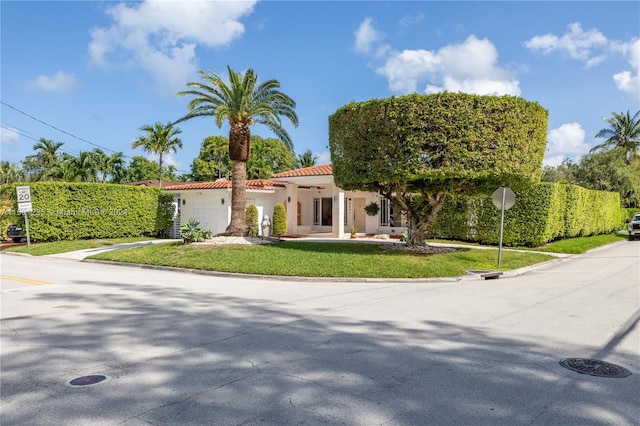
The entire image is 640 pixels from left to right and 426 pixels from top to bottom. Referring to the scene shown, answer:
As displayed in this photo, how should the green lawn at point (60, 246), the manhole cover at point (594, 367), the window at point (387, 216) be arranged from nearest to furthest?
the manhole cover at point (594, 367) → the green lawn at point (60, 246) → the window at point (387, 216)

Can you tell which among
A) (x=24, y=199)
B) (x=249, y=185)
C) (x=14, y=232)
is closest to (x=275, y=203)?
(x=249, y=185)

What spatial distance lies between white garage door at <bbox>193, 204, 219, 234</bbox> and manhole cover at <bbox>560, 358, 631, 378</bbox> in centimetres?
2529

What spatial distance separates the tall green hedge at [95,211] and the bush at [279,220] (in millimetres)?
7636

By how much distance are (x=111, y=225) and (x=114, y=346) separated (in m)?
24.3

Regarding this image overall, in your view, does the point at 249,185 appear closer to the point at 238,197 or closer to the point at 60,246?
the point at 238,197

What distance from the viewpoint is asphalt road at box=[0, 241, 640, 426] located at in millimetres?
3906

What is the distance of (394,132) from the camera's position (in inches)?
635

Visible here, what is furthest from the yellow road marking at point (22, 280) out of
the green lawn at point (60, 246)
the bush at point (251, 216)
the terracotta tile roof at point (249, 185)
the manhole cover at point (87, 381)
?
the terracotta tile roof at point (249, 185)

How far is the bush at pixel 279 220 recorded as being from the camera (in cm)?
2870

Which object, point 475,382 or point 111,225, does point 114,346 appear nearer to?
point 475,382

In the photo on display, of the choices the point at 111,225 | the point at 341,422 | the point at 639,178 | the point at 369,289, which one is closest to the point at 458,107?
the point at 369,289

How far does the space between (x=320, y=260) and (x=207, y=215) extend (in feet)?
52.0

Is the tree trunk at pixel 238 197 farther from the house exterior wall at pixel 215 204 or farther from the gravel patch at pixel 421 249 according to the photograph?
the house exterior wall at pixel 215 204

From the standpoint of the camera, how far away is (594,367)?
5.06 meters
